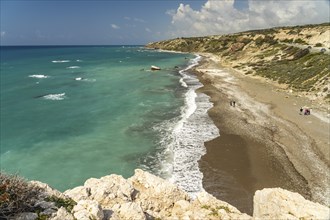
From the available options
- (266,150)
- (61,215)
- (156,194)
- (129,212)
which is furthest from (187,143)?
(61,215)

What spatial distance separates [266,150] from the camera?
29.7 metres

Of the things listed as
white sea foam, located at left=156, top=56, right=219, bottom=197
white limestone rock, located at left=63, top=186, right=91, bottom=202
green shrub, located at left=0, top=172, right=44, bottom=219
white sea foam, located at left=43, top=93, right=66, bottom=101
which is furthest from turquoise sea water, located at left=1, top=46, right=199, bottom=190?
green shrub, located at left=0, top=172, right=44, bottom=219

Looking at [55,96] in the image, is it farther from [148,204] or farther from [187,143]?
[148,204]

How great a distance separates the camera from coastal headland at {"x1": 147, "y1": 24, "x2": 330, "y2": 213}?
77.8 ft

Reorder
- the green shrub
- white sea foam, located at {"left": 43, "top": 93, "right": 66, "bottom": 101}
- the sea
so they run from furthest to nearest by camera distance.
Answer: white sea foam, located at {"left": 43, "top": 93, "right": 66, "bottom": 101} < the sea < the green shrub

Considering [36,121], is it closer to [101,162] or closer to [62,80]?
[101,162]

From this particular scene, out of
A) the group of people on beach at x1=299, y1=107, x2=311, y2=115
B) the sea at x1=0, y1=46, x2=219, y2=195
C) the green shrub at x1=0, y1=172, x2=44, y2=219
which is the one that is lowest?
the sea at x1=0, y1=46, x2=219, y2=195

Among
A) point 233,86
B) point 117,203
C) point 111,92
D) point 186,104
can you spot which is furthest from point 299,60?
point 117,203

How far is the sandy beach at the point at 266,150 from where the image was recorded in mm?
23188

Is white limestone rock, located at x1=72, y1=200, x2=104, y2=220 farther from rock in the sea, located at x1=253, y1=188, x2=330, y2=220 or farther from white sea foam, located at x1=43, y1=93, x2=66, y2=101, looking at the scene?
white sea foam, located at x1=43, y1=93, x2=66, y2=101

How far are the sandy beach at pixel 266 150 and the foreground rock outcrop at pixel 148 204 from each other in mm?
10049

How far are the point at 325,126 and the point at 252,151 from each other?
11.7m

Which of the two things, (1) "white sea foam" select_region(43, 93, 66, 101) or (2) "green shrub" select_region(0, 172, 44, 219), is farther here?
(1) "white sea foam" select_region(43, 93, 66, 101)

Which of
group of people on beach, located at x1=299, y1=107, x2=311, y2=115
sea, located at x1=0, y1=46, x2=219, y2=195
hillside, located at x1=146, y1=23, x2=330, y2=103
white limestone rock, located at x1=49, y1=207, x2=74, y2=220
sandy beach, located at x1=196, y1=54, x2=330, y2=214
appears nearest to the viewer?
white limestone rock, located at x1=49, y1=207, x2=74, y2=220
